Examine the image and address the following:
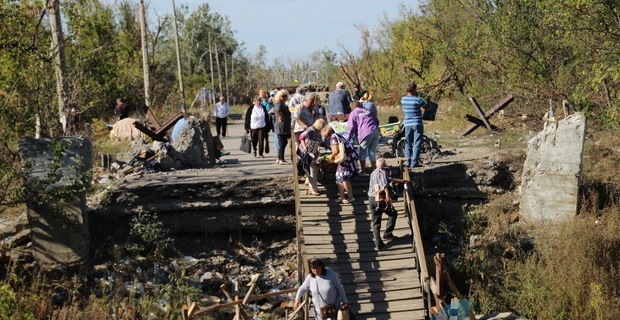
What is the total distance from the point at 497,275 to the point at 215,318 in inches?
196

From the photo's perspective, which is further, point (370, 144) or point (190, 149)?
point (190, 149)

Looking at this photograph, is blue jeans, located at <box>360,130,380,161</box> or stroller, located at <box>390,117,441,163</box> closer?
blue jeans, located at <box>360,130,380,161</box>

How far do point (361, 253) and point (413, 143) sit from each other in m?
3.47

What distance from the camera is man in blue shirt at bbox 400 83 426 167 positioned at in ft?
50.2

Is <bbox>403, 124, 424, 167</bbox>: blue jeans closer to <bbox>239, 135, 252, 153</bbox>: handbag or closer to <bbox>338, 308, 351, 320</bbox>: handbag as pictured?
<bbox>239, 135, 252, 153</bbox>: handbag

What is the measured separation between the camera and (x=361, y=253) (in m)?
13.1

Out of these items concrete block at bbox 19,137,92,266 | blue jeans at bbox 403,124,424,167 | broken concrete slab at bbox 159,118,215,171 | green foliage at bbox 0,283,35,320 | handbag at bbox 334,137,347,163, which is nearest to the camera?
green foliage at bbox 0,283,35,320

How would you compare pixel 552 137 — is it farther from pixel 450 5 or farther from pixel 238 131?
pixel 450 5

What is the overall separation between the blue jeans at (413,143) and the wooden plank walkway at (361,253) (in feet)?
5.01

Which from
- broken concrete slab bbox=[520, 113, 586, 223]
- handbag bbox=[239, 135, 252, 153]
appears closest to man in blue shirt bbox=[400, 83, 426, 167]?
broken concrete slab bbox=[520, 113, 586, 223]

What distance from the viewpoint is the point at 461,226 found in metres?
16.0

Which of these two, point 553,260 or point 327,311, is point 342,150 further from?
point 553,260

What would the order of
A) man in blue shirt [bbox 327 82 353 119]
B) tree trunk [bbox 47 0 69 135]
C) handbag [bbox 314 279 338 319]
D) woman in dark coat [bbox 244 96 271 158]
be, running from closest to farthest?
handbag [bbox 314 279 338 319]
tree trunk [bbox 47 0 69 135]
man in blue shirt [bbox 327 82 353 119]
woman in dark coat [bbox 244 96 271 158]

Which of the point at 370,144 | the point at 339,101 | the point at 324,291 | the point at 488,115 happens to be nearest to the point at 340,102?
the point at 339,101
